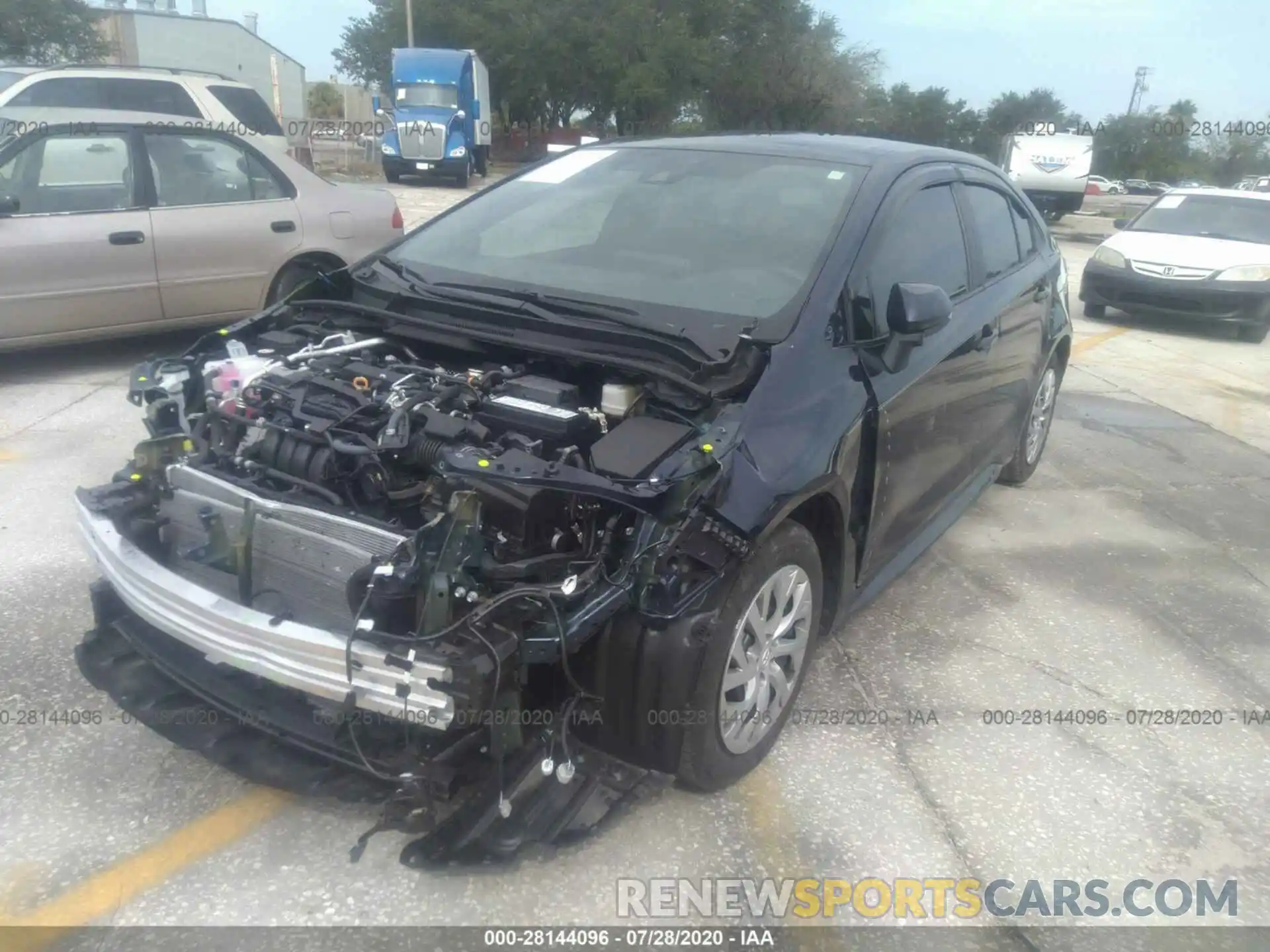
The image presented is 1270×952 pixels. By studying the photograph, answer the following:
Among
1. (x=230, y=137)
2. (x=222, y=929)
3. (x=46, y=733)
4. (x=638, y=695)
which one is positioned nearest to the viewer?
(x=222, y=929)

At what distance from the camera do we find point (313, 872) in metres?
2.60

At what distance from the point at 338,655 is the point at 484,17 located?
40786mm

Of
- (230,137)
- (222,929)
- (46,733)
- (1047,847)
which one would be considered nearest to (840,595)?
(1047,847)

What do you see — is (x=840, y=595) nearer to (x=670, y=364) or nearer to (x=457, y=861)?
(x=670, y=364)

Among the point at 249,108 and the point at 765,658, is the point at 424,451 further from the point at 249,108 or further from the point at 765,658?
the point at 249,108

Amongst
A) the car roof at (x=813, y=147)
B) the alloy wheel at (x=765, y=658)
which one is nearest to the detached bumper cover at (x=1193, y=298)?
the car roof at (x=813, y=147)

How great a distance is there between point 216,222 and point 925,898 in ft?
19.8

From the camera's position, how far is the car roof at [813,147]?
149 inches

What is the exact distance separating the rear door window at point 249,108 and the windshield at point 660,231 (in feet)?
20.4

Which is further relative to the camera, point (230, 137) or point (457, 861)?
point (230, 137)

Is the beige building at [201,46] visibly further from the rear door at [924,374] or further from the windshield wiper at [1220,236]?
the rear door at [924,374]

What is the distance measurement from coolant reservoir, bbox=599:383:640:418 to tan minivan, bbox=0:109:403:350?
471 centimetres

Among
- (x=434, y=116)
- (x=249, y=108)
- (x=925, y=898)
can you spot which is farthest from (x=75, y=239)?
(x=434, y=116)

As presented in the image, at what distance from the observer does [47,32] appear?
30641 mm
